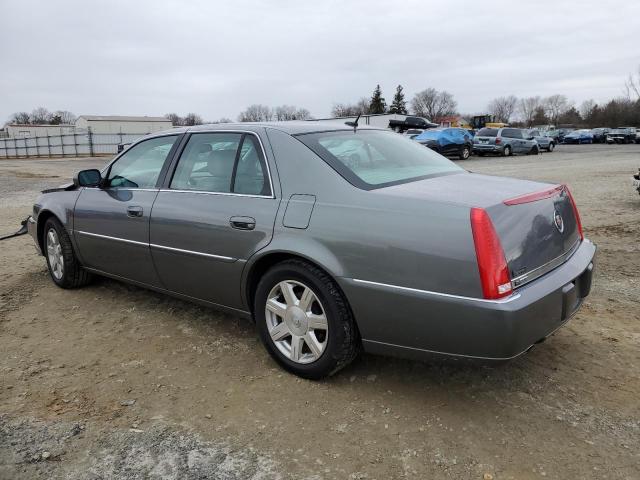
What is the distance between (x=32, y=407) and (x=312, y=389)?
159 cm

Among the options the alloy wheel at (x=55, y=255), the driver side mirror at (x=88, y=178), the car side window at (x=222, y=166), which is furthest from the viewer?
the alloy wheel at (x=55, y=255)

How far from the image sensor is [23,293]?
5012 millimetres

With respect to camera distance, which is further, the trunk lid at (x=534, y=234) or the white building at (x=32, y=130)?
Result: the white building at (x=32, y=130)

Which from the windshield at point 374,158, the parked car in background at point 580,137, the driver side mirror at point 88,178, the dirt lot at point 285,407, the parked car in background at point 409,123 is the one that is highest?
the parked car in background at point 409,123

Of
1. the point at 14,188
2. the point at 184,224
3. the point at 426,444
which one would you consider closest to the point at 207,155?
the point at 184,224

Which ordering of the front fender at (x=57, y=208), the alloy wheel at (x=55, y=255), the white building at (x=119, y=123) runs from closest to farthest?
the front fender at (x=57, y=208) → the alloy wheel at (x=55, y=255) → the white building at (x=119, y=123)

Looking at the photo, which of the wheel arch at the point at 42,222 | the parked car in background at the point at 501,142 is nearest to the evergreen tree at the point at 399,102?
the parked car in background at the point at 501,142

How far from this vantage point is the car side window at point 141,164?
411 cm

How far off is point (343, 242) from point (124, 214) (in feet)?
6.98

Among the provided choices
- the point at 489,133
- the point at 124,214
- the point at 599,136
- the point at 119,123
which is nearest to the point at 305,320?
the point at 124,214

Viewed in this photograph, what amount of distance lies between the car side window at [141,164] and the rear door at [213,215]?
0.77 feet

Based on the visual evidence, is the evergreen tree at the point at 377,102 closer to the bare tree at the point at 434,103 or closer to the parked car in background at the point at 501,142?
the bare tree at the point at 434,103

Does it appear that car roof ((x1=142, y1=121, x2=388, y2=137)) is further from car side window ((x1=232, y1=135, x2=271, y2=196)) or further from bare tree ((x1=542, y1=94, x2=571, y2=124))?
bare tree ((x1=542, y1=94, x2=571, y2=124))

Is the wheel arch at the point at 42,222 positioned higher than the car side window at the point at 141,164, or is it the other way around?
the car side window at the point at 141,164
